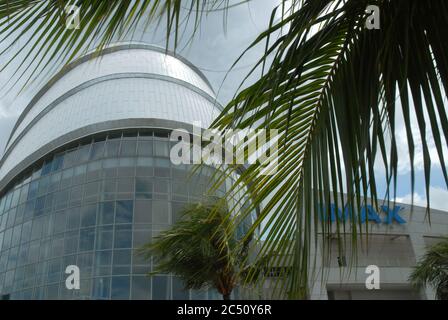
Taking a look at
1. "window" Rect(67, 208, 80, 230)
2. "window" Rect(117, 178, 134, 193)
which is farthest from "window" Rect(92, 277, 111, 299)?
"window" Rect(117, 178, 134, 193)

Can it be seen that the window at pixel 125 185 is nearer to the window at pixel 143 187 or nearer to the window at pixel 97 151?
the window at pixel 143 187

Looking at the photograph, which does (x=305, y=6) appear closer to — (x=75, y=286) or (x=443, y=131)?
(x=443, y=131)

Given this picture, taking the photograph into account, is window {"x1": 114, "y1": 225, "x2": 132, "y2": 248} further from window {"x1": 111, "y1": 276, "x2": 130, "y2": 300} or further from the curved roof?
the curved roof

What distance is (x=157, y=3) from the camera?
1.10 metres

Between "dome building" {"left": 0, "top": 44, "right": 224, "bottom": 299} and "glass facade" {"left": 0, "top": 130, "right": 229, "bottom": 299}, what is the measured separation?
58mm

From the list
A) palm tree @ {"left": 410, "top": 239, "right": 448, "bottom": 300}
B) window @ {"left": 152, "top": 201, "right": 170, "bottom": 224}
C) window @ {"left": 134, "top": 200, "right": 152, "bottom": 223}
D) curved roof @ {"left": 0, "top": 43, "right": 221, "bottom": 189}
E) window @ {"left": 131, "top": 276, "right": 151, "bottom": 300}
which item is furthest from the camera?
curved roof @ {"left": 0, "top": 43, "right": 221, "bottom": 189}

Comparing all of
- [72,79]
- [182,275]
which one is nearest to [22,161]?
[72,79]

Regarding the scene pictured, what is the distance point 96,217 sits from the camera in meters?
24.2

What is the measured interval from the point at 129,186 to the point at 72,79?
1513 cm

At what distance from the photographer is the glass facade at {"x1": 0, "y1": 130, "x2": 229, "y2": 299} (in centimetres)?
2238

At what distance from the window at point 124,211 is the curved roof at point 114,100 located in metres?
6.45

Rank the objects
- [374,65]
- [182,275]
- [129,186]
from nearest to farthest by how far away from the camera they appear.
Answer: [374,65], [182,275], [129,186]

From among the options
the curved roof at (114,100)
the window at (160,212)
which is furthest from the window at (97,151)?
the window at (160,212)

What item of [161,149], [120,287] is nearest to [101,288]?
[120,287]
